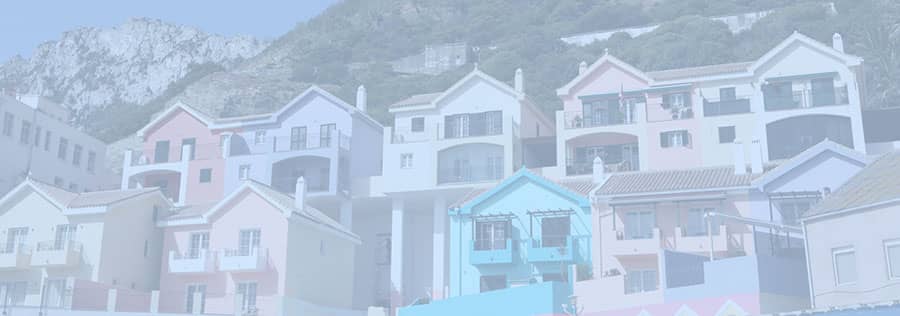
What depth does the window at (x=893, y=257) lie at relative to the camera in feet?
106

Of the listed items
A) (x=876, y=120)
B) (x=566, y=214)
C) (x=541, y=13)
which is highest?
(x=541, y=13)

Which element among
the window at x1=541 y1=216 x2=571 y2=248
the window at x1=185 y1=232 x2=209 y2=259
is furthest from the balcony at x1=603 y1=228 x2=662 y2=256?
the window at x1=185 y1=232 x2=209 y2=259

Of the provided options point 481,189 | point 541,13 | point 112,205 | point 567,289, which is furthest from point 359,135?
point 541,13

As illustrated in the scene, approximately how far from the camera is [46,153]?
63562 millimetres

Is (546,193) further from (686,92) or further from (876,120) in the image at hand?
(876,120)

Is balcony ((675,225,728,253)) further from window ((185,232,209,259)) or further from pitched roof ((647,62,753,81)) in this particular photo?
window ((185,232,209,259))

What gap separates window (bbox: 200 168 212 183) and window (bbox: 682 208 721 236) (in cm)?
3022

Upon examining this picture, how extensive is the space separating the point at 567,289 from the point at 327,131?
24697 millimetres

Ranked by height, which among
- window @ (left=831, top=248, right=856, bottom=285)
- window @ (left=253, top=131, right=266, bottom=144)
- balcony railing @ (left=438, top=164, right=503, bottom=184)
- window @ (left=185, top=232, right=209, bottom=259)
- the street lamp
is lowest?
the street lamp

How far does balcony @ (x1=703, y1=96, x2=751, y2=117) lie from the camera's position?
181 ft

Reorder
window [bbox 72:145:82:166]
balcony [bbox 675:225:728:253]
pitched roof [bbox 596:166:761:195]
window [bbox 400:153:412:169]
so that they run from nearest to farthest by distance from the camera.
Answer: balcony [bbox 675:225:728:253], pitched roof [bbox 596:166:761:195], window [bbox 400:153:412:169], window [bbox 72:145:82:166]

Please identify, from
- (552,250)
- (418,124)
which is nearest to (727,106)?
(552,250)

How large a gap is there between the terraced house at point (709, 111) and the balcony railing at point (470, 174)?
3289 mm

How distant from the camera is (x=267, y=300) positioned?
4681 cm
